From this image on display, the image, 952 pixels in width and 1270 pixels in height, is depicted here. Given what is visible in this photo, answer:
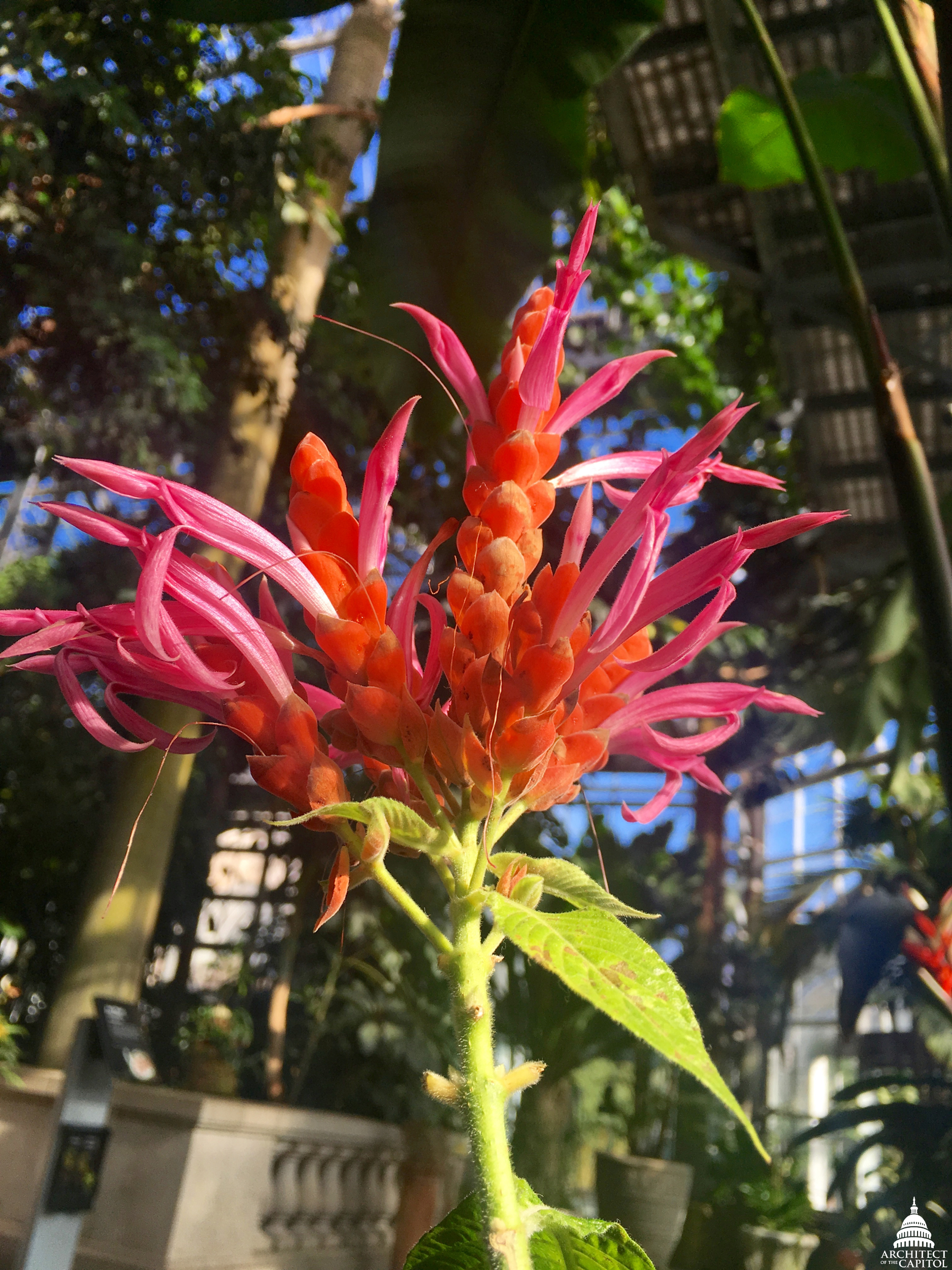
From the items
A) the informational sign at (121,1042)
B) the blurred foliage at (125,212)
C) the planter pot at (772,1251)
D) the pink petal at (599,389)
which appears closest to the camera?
the pink petal at (599,389)

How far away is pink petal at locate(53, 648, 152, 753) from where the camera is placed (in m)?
0.20

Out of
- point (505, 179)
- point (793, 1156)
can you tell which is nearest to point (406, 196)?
point (505, 179)

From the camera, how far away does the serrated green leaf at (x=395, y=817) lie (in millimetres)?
147

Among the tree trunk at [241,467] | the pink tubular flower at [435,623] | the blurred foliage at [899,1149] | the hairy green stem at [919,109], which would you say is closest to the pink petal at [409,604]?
the pink tubular flower at [435,623]

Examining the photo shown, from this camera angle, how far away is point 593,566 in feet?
0.63

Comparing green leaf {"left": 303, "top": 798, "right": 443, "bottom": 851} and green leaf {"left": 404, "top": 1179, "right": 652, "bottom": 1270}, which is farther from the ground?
green leaf {"left": 303, "top": 798, "right": 443, "bottom": 851}

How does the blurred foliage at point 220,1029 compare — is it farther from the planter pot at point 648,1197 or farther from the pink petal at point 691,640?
the pink petal at point 691,640

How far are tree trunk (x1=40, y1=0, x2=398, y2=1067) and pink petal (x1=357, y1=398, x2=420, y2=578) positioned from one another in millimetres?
1015

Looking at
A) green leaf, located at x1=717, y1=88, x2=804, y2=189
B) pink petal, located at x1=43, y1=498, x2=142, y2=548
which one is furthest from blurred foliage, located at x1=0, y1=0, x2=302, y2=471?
pink petal, located at x1=43, y1=498, x2=142, y2=548

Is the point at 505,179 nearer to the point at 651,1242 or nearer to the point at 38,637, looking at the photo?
the point at 38,637

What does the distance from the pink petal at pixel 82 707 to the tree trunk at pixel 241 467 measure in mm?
997

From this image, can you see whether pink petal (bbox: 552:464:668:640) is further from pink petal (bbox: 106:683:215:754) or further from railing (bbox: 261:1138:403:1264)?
railing (bbox: 261:1138:403:1264)

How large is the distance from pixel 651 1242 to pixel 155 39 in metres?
2.78

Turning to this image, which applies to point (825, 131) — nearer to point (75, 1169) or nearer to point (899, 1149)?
point (75, 1169)
